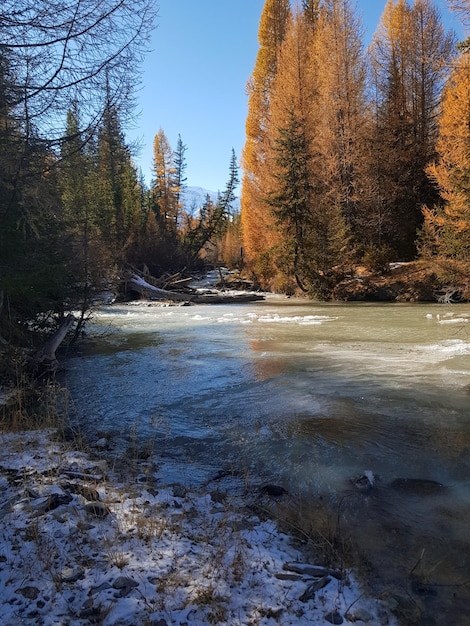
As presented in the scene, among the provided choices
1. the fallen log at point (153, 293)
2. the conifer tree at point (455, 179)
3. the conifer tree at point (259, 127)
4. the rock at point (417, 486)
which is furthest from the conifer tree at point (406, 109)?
the rock at point (417, 486)

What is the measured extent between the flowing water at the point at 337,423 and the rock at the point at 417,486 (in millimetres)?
16

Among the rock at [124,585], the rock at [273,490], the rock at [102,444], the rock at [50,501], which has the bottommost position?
the rock at [273,490]

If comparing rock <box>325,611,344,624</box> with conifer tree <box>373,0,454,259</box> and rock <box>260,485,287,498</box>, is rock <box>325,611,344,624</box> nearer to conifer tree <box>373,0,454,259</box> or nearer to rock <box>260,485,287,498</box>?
rock <box>260,485,287,498</box>

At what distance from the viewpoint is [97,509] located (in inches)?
121

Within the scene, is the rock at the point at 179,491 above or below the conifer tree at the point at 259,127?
below

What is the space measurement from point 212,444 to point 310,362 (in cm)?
436

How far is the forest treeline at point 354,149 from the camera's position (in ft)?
77.2

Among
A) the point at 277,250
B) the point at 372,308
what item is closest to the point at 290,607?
the point at 372,308

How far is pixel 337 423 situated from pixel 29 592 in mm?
3881

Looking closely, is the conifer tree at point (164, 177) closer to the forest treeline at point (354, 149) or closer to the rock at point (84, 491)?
the forest treeline at point (354, 149)

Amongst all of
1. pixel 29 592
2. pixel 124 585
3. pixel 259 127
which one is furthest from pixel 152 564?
pixel 259 127

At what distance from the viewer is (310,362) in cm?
870

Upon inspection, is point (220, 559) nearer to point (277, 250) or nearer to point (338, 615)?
point (338, 615)

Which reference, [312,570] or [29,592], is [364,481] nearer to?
[312,570]
